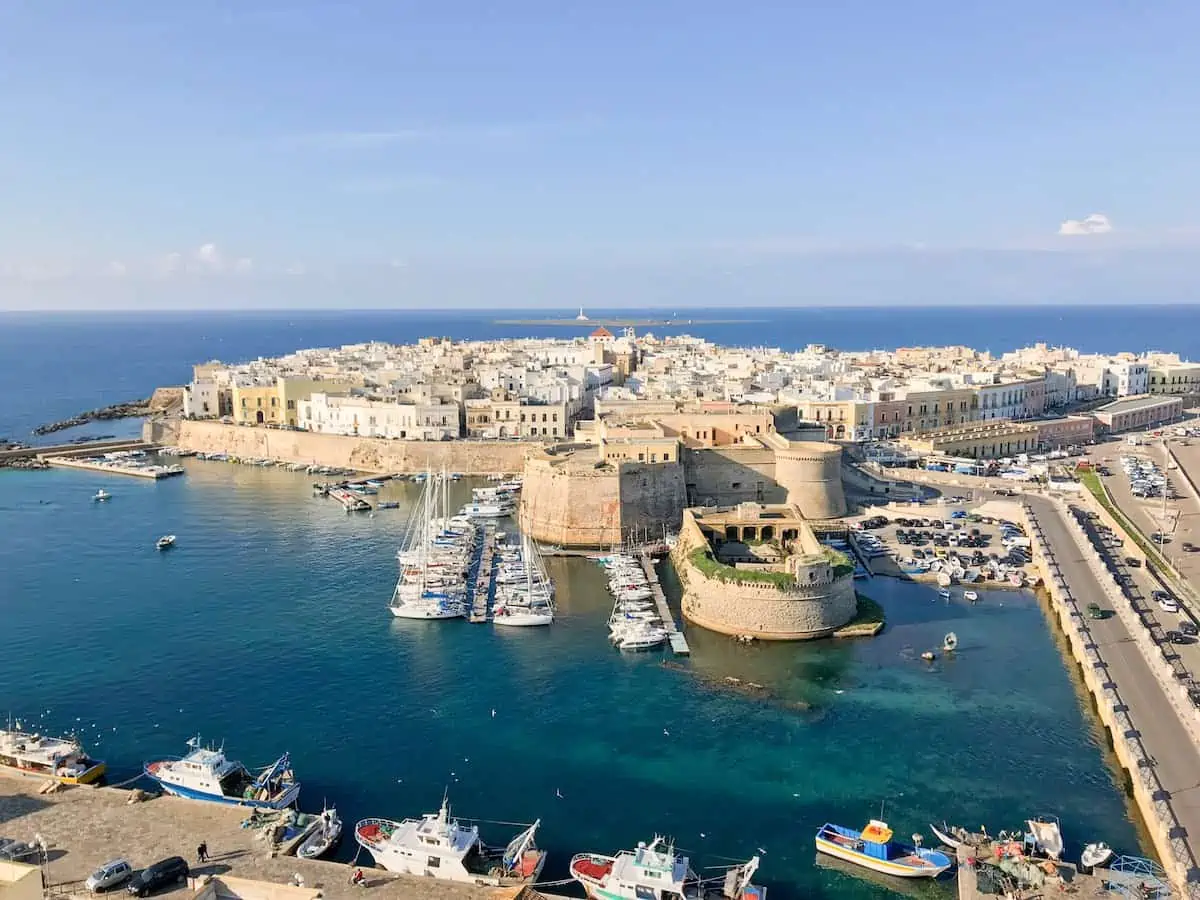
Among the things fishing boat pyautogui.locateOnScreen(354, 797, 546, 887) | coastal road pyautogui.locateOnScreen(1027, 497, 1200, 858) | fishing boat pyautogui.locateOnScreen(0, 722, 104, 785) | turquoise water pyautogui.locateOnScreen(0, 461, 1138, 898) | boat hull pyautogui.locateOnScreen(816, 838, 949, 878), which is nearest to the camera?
fishing boat pyautogui.locateOnScreen(354, 797, 546, 887)

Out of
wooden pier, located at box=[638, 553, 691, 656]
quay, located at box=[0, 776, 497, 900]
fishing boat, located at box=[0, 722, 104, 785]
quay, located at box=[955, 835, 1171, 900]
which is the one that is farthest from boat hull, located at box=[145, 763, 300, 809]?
quay, located at box=[955, 835, 1171, 900]

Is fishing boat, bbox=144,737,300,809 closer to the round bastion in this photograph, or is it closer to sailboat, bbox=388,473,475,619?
sailboat, bbox=388,473,475,619

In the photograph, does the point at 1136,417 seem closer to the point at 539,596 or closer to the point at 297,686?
the point at 539,596

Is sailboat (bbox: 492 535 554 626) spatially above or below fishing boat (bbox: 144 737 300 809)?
above

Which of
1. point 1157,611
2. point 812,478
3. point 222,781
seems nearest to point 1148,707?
point 1157,611

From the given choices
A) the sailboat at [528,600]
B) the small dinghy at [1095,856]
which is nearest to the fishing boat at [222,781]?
the sailboat at [528,600]
